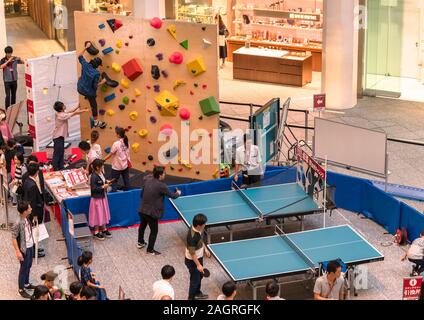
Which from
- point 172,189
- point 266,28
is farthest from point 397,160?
point 266,28

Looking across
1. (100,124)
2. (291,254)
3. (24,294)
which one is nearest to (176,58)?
(100,124)

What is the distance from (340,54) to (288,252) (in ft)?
33.1

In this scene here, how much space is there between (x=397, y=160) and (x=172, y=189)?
5.45 m

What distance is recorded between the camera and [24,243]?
45.0 ft

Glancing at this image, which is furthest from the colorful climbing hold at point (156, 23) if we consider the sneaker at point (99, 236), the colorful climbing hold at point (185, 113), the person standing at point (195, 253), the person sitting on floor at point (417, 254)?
the person sitting on floor at point (417, 254)

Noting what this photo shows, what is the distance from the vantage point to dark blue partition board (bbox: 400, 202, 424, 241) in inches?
597

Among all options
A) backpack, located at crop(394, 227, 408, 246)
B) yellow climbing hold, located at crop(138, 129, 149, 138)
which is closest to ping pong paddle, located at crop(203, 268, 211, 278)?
backpack, located at crop(394, 227, 408, 246)

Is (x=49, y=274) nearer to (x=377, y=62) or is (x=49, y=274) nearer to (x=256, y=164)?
(x=256, y=164)

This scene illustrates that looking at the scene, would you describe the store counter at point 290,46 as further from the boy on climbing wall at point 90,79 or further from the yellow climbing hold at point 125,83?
the boy on climbing wall at point 90,79

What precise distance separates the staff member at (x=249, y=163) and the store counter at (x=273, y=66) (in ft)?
31.0

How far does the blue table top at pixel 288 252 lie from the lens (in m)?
13.7

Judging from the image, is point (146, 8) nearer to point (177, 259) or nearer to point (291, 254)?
point (177, 259)

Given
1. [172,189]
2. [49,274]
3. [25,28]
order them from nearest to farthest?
[49,274] → [172,189] → [25,28]

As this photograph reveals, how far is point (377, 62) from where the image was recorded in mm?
24938
